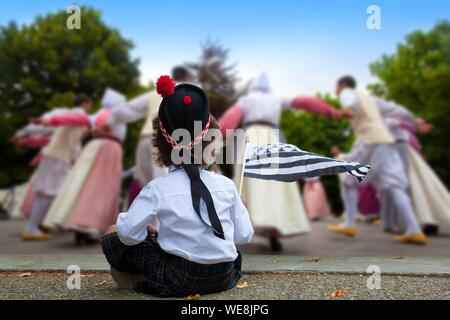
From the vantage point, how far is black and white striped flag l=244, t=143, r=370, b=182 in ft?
11.6

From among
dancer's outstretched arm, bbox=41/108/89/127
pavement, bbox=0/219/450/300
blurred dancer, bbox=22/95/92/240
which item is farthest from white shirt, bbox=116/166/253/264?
blurred dancer, bbox=22/95/92/240

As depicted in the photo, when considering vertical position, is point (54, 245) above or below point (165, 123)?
below

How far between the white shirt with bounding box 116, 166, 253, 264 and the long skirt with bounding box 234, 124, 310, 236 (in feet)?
9.68

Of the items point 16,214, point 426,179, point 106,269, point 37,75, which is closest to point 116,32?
point 37,75

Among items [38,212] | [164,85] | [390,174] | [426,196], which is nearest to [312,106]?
[390,174]

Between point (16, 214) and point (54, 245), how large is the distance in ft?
35.0

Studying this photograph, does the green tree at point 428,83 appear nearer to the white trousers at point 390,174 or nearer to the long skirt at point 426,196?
the long skirt at point 426,196

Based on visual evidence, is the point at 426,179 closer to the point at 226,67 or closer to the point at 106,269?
the point at 106,269

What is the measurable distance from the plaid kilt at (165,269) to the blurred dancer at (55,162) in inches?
213

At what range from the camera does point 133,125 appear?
80.4 feet

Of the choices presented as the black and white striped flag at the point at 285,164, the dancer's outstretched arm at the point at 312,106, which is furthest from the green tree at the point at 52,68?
the black and white striped flag at the point at 285,164

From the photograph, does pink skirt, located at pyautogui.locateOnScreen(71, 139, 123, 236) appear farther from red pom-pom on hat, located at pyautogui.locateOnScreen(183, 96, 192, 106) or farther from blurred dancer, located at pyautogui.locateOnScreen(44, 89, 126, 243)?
red pom-pom on hat, located at pyautogui.locateOnScreen(183, 96, 192, 106)

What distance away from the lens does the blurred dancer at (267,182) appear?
616 centimetres

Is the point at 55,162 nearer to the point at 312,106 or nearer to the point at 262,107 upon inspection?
the point at 262,107
